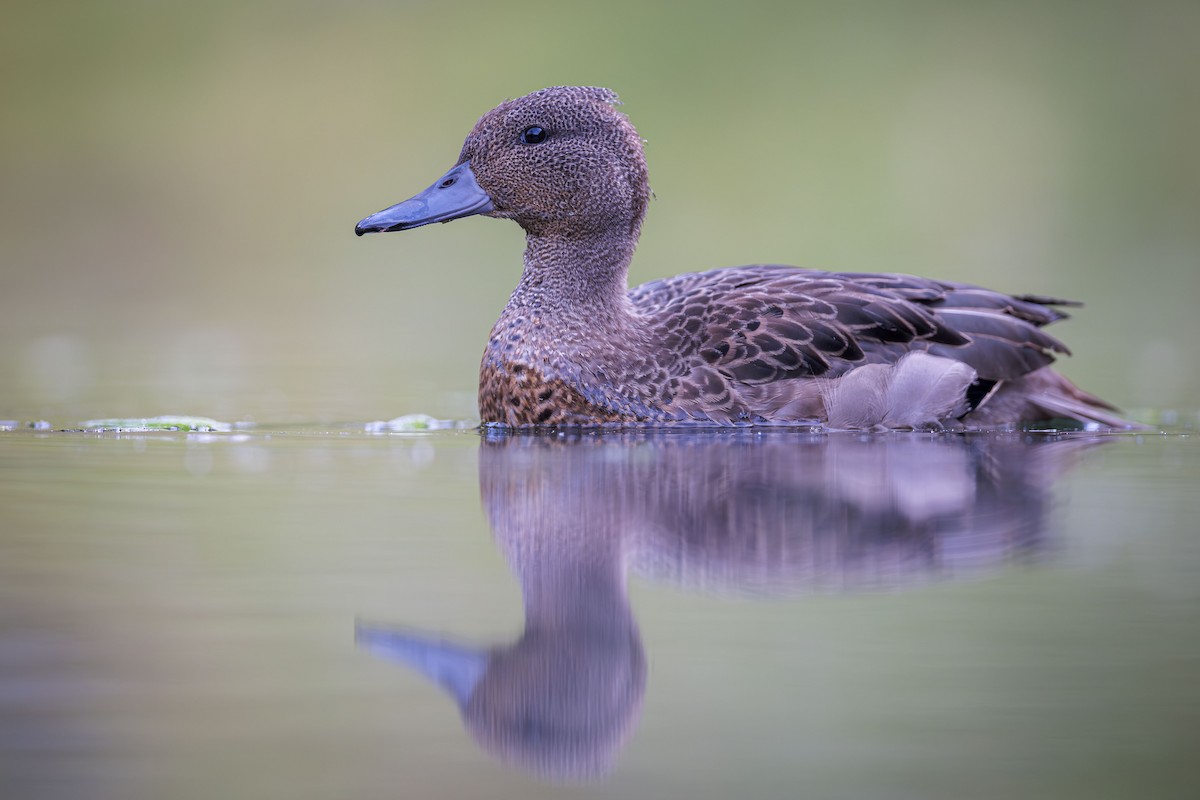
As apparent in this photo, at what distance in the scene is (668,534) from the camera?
449cm

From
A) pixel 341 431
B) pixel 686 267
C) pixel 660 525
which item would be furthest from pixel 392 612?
pixel 686 267

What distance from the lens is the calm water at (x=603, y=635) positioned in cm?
267

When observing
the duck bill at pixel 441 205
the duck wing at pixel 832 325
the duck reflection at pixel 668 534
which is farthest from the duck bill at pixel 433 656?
the duck bill at pixel 441 205

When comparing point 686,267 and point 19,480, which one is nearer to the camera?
point 19,480

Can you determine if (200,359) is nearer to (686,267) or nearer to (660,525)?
(686,267)

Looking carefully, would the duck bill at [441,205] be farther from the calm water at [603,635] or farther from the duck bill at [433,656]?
the duck bill at [433,656]

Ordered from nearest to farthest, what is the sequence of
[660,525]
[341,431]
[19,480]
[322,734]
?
[322,734]
[660,525]
[19,480]
[341,431]

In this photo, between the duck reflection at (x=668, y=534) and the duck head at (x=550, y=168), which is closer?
the duck reflection at (x=668, y=534)

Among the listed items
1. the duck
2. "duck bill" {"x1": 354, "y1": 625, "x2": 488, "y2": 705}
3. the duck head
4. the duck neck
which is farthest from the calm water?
the duck head

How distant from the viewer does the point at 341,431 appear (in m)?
7.65

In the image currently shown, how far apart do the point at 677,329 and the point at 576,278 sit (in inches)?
26.2

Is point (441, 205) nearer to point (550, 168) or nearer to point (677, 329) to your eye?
point (550, 168)

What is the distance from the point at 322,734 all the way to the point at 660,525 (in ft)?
6.45

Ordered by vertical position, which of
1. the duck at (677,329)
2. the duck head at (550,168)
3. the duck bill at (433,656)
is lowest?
the duck bill at (433,656)
